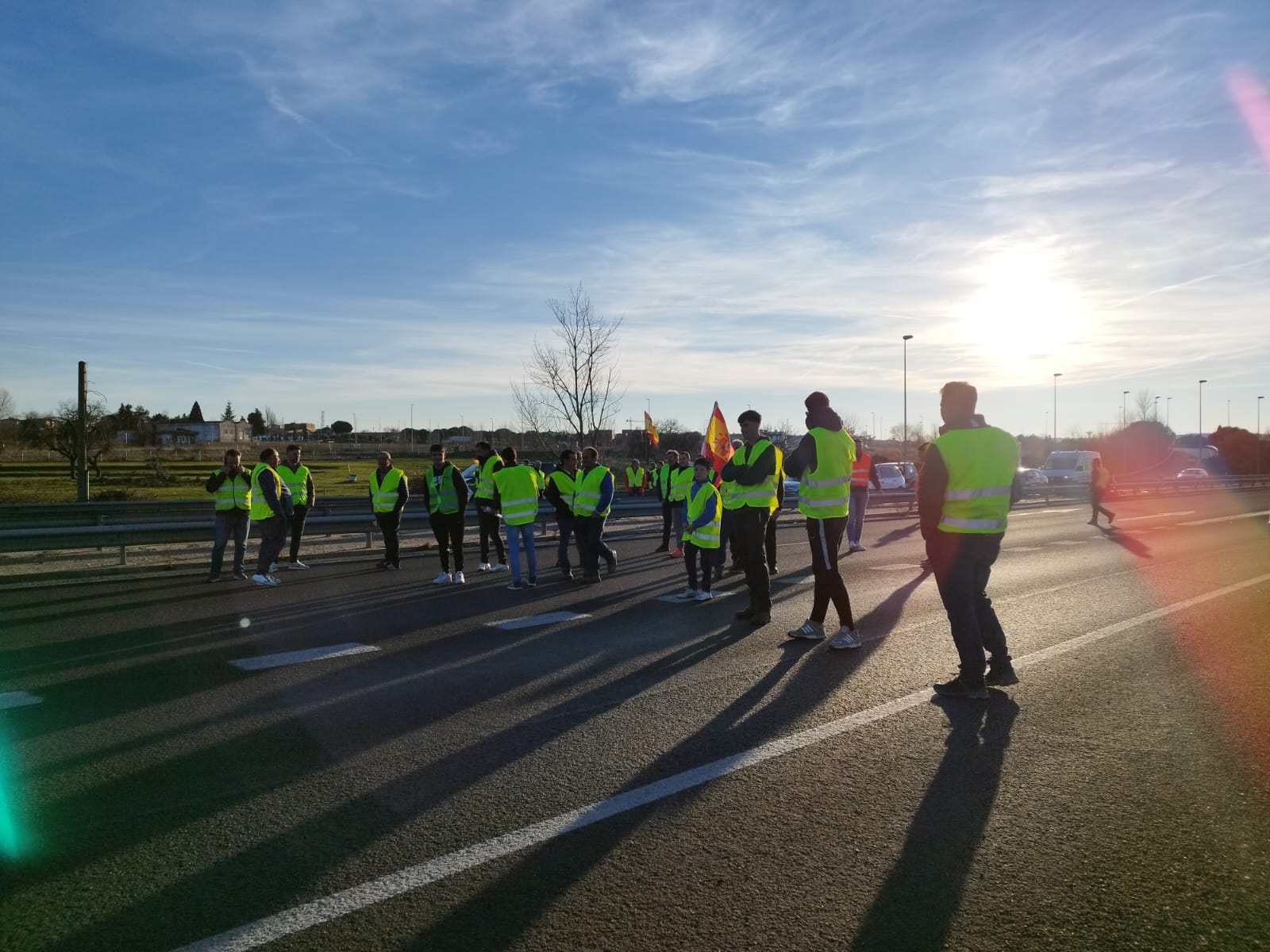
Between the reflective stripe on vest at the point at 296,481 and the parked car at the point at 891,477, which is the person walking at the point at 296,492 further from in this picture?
the parked car at the point at 891,477

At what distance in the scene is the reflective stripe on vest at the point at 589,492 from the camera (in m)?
13.2

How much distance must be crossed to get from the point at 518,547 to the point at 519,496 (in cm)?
70

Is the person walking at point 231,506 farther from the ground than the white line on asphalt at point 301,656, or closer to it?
farther from the ground

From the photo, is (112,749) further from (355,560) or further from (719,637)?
(355,560)

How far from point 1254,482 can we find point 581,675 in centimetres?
6560

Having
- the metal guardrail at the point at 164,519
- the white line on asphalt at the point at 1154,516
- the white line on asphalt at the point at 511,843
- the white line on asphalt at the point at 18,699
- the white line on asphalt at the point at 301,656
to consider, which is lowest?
the white line on asphalt at the point at 1154,516

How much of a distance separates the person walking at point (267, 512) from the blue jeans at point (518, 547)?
11.4 feet

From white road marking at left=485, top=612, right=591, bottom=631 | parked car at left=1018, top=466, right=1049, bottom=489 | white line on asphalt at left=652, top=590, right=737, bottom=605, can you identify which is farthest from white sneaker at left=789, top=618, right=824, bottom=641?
parked car at left=1018, top=466, right=1049, bottom=489

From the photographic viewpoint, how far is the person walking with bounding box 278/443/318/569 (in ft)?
49.6

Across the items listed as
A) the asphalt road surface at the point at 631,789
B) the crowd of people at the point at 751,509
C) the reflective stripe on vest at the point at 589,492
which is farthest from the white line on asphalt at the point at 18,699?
the reflective stripe on vest at the point at 589,492

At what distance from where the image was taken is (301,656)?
27.2 ft

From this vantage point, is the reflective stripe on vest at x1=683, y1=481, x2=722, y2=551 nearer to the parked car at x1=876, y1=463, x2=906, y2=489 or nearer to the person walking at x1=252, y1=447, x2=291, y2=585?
the person walking at x1=252, y1=447, x2=291, y2=585

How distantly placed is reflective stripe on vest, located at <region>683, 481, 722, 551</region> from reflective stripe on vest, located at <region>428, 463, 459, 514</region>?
12.8ft

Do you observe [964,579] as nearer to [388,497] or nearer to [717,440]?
[717,440]
